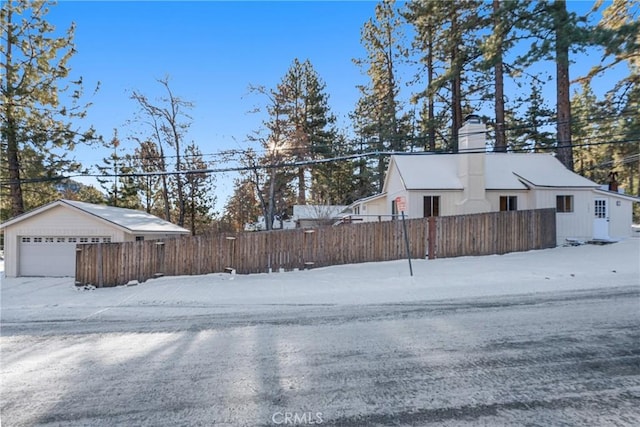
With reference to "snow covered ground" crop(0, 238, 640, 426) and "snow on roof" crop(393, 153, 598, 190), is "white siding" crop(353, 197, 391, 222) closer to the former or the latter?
"snow on roof" crop(393, 153, 598, 190)

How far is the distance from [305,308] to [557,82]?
1591 cm

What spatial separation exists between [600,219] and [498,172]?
442 cm

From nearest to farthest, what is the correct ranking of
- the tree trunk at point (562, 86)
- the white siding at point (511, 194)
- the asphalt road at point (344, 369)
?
1. the asphalt road at point (344, 369)
2. the tree trunk at point (562, 86)
3. the white siding at point (511, 194)

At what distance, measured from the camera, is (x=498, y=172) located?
15945 mm

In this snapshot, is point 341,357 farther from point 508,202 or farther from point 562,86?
point 562,86

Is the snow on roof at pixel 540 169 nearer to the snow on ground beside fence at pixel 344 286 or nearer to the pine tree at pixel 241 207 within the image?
the snow on ground beside fence at pixel 344 286

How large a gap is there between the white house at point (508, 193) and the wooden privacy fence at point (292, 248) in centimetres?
211

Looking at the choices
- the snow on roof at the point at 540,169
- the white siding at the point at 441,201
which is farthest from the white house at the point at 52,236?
the snow on roof at the point at 540,169

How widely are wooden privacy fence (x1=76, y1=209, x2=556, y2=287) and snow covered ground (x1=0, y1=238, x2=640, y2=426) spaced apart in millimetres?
3101

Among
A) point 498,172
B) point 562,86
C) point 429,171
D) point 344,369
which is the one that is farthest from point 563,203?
point 344,369

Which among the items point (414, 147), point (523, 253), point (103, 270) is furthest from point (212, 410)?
point (414, 147)

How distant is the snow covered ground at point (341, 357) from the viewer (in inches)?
114

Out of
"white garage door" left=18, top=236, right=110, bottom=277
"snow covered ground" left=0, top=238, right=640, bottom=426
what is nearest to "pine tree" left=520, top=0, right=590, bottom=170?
"snow covered ground" left=0, top=238, right=640, bottom=426

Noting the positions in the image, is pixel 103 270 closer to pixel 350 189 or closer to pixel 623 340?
pixel 623 340
